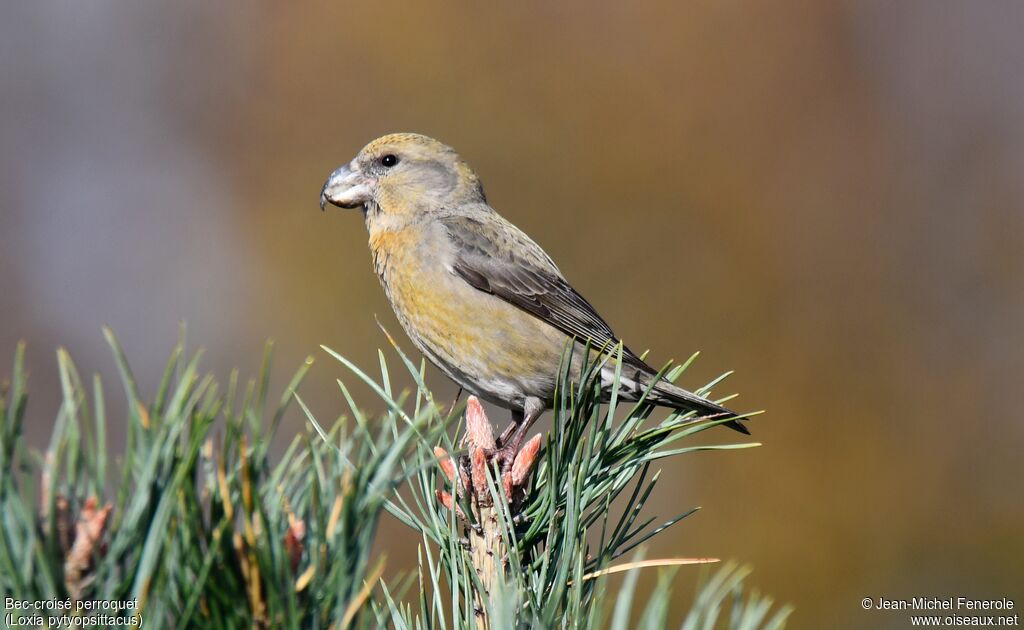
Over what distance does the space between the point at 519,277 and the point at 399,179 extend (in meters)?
0.81

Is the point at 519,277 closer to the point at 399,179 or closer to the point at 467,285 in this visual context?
the point at 467,285

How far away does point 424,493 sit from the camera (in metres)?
2.17

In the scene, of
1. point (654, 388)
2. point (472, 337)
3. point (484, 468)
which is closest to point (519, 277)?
point (472, 337)

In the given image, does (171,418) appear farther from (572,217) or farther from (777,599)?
(572,217)

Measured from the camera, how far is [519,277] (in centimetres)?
455

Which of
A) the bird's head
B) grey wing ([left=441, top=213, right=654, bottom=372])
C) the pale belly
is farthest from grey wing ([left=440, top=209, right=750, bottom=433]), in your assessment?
the bird's head

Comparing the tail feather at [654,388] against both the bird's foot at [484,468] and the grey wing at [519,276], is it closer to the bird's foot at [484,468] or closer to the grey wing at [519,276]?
the grey wing at [519,276]

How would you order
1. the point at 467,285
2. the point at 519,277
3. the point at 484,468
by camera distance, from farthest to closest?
1. the point at 519,277
2. the point at 467,285
3. the point at 484,468

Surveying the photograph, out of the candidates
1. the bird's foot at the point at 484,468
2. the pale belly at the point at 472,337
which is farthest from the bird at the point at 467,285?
the bird's foot at the point at 484,468

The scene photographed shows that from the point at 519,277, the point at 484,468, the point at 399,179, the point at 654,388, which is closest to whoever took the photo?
the point at 484,468

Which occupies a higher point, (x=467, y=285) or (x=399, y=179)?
(x=399, y=179)

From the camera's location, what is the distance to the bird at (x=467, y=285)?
4.08 meters

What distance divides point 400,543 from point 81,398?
20.6ft

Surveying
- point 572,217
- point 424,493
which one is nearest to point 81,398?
point 424,493
